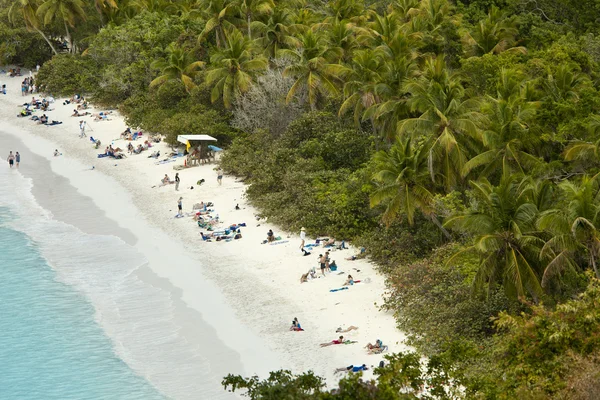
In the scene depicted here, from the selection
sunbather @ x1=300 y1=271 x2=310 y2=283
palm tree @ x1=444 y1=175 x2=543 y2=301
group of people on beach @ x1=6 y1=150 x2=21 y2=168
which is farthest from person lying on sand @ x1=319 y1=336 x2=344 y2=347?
group of people on beach @ x1=6 y1=150 x2=21 y2=168

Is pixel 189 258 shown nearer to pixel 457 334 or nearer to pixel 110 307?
pixel 110 307

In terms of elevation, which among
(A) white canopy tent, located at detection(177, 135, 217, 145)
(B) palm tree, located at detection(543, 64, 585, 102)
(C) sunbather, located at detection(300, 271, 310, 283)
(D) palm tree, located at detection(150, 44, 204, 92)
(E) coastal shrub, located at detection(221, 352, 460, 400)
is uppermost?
(B) palm tree, located at detection(543, 64, 585, 102)

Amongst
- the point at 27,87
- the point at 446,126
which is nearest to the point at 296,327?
the point at 446,126

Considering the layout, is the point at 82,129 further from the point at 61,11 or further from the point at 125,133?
the point at 61,11

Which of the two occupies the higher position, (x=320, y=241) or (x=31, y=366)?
(x=320, y=241)

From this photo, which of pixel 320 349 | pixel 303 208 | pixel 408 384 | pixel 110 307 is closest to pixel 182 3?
pixel 303 208

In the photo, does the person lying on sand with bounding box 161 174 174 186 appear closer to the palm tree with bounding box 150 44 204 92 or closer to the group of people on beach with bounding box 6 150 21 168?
the palm tree with bounding box 150 44 204 92

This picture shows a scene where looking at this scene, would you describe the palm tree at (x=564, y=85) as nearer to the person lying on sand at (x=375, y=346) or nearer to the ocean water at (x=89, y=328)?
the person lying on sand at (x=375, y=346)
